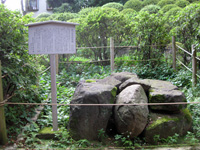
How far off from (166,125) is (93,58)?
18.4 ft

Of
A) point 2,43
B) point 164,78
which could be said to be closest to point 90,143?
point 2,43

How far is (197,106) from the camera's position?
198 inches

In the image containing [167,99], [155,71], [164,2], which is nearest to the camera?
[167,99]

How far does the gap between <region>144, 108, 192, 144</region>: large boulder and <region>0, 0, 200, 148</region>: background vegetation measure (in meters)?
0.14

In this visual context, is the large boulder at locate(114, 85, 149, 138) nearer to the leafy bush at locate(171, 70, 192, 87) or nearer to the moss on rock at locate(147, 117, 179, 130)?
the moss on rock at locate(147, 117, 179, 130)

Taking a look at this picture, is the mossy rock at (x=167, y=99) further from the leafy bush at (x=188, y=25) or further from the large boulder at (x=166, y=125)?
the leafy bush at (x=188, y=25)

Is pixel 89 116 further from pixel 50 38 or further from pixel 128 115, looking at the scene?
pixel 50 38

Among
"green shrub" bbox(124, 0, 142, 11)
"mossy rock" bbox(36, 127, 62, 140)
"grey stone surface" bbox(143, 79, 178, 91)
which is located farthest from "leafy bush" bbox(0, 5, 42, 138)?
"green shrub" bbox(124, 0, 142, 11)

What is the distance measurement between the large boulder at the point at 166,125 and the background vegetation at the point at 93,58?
0.44 ft

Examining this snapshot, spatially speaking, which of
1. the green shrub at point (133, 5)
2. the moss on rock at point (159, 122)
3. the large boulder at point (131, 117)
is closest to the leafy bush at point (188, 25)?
the moss on rock at point (159, 122)

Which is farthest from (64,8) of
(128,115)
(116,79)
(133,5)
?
(128,115)

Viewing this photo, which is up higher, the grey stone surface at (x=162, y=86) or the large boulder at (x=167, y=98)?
the grey stone surface at (x=162, y=86)

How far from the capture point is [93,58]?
941 cm

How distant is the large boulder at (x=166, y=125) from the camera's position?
165 inches
